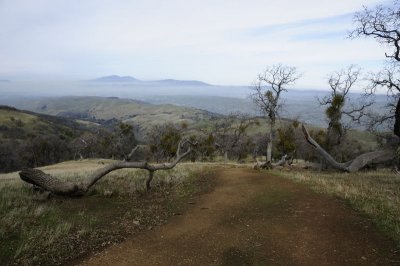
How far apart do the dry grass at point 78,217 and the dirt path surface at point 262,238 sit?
93cm

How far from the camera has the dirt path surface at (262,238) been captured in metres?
9.30

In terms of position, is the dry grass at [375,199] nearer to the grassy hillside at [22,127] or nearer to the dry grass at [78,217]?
the dry grass at [78,217]

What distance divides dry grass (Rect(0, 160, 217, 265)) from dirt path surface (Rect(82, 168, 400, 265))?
0.93 metres

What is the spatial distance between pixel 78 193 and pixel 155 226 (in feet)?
15.1

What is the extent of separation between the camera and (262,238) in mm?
10750

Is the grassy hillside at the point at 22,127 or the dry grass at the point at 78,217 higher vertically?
the dry grass at the point at 78,217

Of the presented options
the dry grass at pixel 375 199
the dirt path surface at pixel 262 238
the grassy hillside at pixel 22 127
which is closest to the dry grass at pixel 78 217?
the dirt path surface at pixel 262 238

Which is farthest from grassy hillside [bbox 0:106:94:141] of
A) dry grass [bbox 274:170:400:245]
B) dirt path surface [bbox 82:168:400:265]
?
dirt path surface [bbox 82:168:400:265]

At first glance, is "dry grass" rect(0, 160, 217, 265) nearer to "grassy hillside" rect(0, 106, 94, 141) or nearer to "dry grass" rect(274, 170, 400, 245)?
"dry grass" rect(274, 170, 400, 245)

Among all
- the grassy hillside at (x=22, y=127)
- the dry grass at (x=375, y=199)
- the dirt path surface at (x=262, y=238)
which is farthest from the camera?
the grassy hillside at (x=22, y=127)

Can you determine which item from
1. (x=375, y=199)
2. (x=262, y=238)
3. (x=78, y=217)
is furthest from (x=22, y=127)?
(x=262, y=238)

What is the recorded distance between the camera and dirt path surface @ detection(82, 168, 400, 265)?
9.30 metres

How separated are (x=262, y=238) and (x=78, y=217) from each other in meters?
6.54

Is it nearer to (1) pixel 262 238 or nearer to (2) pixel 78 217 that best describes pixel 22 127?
(2) pixel 78 217
